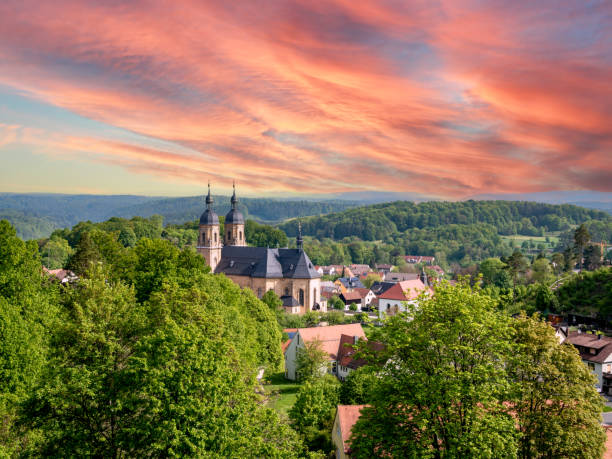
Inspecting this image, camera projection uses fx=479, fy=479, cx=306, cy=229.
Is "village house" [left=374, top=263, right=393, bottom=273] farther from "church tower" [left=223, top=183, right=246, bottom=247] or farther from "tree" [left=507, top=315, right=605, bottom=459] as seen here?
"tree" [left=507, top=315, right=605, bottom=459]

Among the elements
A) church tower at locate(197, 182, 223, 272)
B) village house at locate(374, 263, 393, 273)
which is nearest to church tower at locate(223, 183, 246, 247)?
church tower at locate(197, 182, 223, 272)

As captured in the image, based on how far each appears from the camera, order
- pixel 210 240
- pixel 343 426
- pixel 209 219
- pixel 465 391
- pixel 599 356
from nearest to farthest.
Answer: pixel 465 391 → pixel 343 426 → pixel 599 356 → pixel 210 240 → pixel 209 219

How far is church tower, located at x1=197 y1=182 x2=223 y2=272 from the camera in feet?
292

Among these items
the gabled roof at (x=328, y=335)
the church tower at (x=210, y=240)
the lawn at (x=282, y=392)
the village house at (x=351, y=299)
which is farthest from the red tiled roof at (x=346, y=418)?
the village house at (x=351, y=299)

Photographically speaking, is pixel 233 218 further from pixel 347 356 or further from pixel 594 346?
pixel 594 346

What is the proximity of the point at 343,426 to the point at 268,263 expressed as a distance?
56.7 metres

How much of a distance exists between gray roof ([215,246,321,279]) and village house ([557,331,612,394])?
40.5 m

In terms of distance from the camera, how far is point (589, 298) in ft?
235

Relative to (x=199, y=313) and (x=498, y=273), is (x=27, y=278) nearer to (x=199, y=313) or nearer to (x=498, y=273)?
(x=199, y=313)

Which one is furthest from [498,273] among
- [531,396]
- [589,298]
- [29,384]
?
[29,384]

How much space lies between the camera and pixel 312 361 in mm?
42781

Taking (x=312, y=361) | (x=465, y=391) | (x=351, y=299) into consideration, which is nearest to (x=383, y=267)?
(x=351, y=299)

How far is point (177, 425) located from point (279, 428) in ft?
11.6

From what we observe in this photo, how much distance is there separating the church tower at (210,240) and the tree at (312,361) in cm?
4776
